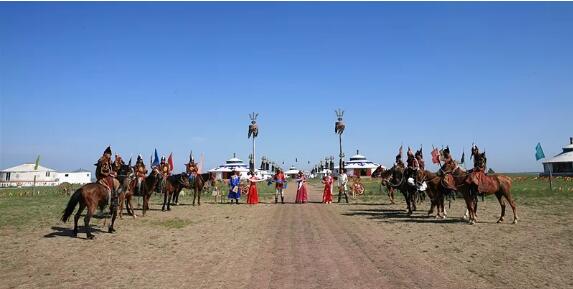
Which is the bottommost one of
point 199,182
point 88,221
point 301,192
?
point 88,221

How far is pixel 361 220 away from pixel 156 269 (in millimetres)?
10629

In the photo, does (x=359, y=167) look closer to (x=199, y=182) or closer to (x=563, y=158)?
(x=563, y=158)

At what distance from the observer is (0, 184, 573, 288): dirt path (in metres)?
7.75

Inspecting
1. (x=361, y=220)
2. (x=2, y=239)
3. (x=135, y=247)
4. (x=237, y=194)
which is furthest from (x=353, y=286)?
(x=237, y=194)

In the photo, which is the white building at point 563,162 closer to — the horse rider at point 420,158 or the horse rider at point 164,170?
the horse rider at point 420,158

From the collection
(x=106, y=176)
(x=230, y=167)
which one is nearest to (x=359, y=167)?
(x=230, y=167)

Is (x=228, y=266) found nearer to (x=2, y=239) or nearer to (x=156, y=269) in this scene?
(x=156, y=269)

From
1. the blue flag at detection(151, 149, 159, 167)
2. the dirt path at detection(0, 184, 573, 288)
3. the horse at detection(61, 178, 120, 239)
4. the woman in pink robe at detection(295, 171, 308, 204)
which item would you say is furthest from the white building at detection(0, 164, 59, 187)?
the horse at detection(61, 178, 120, 239)

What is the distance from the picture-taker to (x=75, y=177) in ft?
251

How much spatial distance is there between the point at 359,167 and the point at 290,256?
6638 cm

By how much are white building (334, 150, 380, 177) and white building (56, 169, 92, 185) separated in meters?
51.9

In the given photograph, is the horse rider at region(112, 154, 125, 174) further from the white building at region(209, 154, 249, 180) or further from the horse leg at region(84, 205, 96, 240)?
the white building at region(209, 154, 249, 180)

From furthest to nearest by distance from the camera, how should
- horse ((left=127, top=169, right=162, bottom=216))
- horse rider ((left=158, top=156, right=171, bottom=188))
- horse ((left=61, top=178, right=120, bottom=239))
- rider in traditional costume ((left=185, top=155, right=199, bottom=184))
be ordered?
rider in traditional costume ((left=185, top=155, right=199, bottom=184))
horse rider ((left=158, top=156, right=171, bottom=188))
horse ((left=127, top=169, right=162, bottom=216))
horse ((left=61, top=178, right=120, bottom=239))

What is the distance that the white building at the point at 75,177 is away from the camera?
7412 cm
